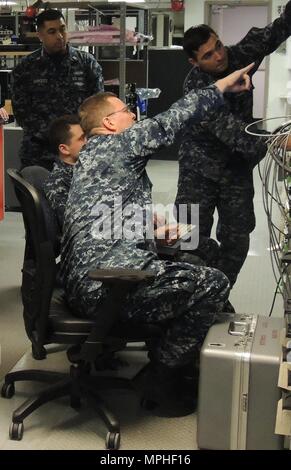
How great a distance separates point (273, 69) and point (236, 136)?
9.02 meters

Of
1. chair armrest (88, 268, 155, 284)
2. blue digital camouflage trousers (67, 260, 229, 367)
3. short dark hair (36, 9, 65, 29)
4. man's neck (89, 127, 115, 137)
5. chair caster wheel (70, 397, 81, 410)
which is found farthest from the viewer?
short dark hair (36, 9, 65, 29)

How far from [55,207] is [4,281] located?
1.55m

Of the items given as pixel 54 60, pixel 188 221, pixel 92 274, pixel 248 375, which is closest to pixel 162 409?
pixel 248 375

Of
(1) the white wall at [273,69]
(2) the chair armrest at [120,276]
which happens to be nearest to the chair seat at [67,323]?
(2) the chair armrest at [120,276]

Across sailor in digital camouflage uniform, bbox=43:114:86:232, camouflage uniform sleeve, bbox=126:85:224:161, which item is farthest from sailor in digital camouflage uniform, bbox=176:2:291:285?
camouflage uniform sleeve, bbox=126:85:224:161

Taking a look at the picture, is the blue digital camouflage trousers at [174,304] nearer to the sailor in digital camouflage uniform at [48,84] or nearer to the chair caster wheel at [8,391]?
the chair caster wheel at [8,391]

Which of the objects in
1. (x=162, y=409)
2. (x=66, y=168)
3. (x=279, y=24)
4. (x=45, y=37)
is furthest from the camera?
(x=45, y=37)

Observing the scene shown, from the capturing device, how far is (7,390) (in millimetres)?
2465

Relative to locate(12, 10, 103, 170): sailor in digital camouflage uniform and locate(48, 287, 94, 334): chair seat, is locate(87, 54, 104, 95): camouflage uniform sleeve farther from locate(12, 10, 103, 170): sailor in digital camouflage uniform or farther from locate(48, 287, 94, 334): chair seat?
locate(48, 287, 94, 334): chair seat

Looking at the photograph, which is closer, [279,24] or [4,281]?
[279,24]

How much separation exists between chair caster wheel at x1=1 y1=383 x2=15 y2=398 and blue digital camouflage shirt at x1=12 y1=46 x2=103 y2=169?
1.81 metres

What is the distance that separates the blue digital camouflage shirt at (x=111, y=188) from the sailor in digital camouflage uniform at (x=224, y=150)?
0.70m

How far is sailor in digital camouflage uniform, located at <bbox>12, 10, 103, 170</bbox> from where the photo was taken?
12.5 feet
